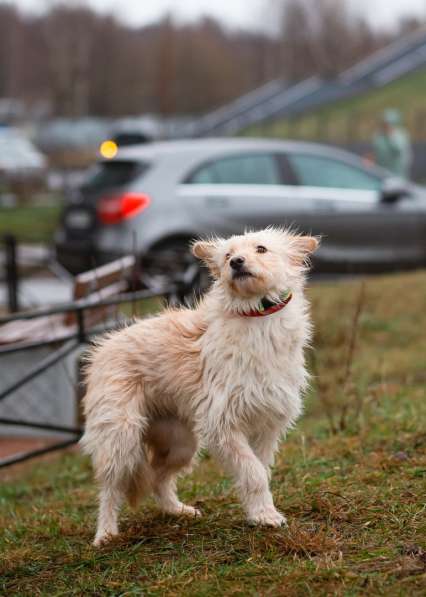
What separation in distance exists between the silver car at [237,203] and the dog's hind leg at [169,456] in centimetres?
605

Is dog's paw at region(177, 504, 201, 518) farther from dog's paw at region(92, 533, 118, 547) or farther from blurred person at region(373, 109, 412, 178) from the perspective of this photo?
blurred person at region(373, 109, 412, 178)

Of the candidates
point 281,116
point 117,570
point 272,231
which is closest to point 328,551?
point 117,570

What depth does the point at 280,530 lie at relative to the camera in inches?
148

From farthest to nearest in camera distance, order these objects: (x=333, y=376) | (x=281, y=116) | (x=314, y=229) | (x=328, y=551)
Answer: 1. (x=281, y=116)
2. (x=314, y=229)
3. (x=333, y=376)
4. (x=328, y=551)

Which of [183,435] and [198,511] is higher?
[183,435]

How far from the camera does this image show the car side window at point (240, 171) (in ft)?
36.7

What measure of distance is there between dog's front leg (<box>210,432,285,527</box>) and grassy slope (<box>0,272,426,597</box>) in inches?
2.6

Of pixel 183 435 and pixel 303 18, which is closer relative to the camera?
pixel 183 435

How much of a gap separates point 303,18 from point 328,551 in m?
81.6

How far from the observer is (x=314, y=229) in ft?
37.4

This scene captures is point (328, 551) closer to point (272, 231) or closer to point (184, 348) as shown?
point (184, 348)

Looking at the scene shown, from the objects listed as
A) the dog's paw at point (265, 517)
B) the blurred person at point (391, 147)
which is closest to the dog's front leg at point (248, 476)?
the dog's paw at point (265, 517)

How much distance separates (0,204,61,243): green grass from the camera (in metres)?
18.9

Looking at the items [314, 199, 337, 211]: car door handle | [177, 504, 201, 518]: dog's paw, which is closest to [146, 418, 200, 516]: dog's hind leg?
[177, 504, 201, 518]: dog's paw
